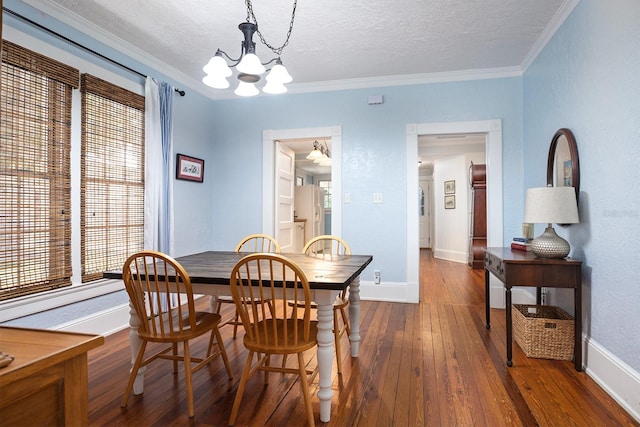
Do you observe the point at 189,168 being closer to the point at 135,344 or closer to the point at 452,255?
the point at 135,344

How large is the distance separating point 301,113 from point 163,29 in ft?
5.93

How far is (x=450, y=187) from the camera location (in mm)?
7758

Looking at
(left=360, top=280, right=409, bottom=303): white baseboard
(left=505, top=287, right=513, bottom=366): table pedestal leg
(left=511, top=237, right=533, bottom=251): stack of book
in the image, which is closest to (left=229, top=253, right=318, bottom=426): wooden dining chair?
(left=505, top=287, right=513, bottom=366): table pedestal leg

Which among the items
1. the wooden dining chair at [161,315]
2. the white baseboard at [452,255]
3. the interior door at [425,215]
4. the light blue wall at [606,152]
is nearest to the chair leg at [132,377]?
the wooden dining chair at [161,315]

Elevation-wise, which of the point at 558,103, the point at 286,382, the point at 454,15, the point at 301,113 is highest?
the point at 454,15

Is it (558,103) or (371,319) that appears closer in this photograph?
(558,103)

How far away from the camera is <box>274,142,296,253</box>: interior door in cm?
466

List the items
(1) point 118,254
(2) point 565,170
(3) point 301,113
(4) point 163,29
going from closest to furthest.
Result: (2) point 565,170
(4) point 163,29
(1) point 118,254
(3) point 301,113

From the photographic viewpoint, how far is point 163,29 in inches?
121

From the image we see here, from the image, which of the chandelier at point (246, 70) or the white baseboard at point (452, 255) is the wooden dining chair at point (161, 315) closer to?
the chandelier at point (246, 70)

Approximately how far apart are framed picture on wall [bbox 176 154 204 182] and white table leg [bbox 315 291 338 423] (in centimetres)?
291

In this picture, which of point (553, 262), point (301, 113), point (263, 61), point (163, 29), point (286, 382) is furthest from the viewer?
point (301, 113)

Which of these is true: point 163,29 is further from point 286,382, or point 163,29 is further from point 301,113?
point 286,382

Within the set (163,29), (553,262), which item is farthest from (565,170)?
(163,29)
